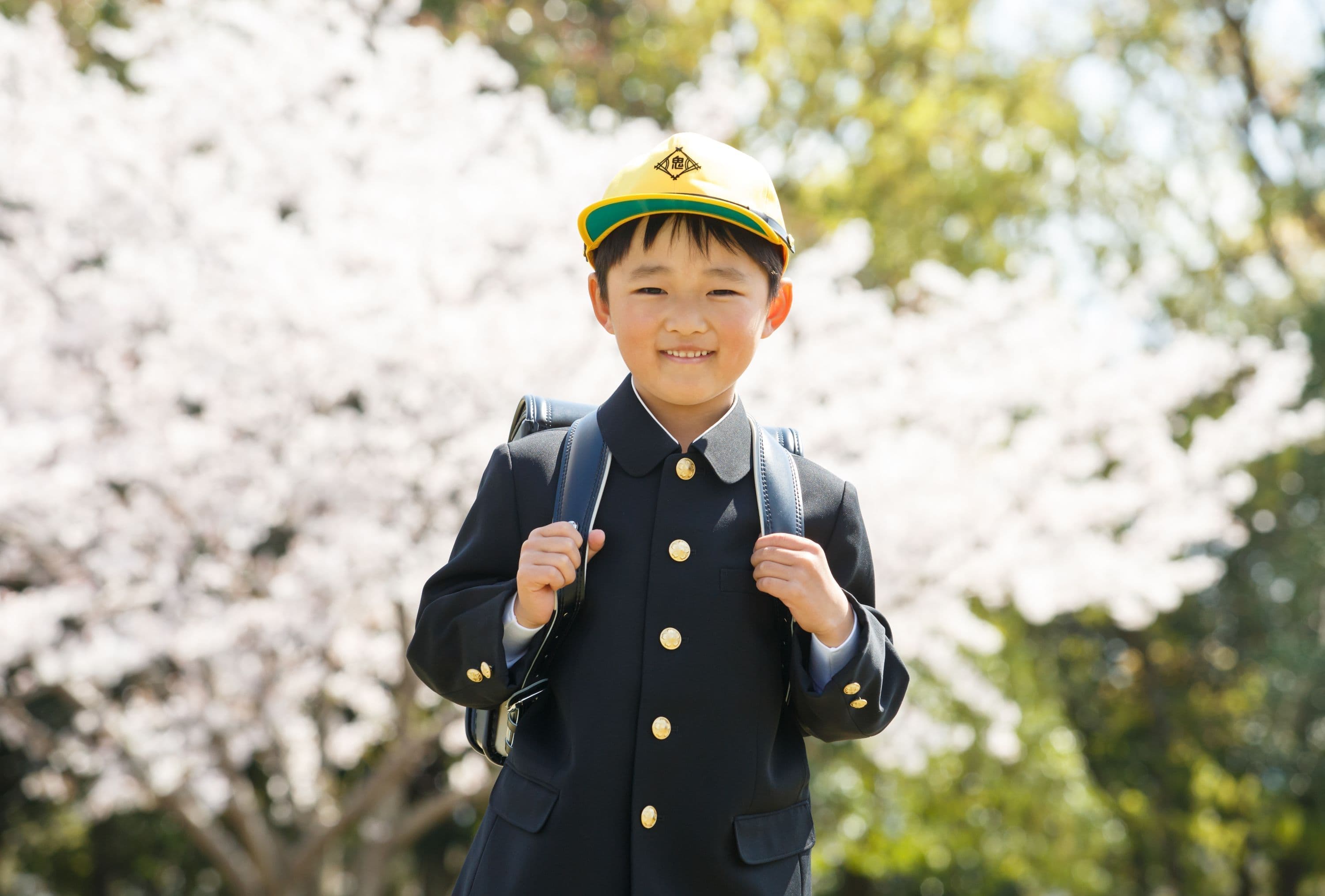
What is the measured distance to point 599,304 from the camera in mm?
1923

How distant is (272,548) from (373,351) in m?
3.11

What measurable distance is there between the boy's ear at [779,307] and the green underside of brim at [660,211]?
127 mm

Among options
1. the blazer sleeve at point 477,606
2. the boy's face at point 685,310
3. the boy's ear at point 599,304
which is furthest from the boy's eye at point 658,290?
the blazer sleeve at point 477,606

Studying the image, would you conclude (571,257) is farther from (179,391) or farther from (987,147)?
(987,147)

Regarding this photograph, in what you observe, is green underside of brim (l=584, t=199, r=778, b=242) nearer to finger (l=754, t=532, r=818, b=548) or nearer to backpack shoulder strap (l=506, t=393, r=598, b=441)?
backpack shoulder strap (l=506, t=393, r=598, b=441)

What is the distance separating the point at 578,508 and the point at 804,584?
1.15 ft

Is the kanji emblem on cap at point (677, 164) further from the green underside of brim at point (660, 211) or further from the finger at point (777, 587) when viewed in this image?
the finger at point (777, 587)

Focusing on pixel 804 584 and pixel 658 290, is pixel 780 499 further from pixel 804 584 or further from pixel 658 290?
pixel 658 290

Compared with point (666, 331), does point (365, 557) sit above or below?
below

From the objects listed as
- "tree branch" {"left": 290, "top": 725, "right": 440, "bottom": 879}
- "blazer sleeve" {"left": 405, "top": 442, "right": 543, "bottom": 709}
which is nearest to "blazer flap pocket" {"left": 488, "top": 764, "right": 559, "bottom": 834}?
"blazer sleeve" {"left": 405, "top": 442, "right": 543, "bottom": 709}

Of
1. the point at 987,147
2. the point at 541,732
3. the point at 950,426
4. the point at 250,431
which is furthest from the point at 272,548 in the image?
the point at 987,147

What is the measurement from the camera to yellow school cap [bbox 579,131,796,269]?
1.72 m

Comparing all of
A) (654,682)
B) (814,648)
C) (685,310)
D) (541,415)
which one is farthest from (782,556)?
(541,415)

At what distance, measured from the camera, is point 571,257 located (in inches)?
265
